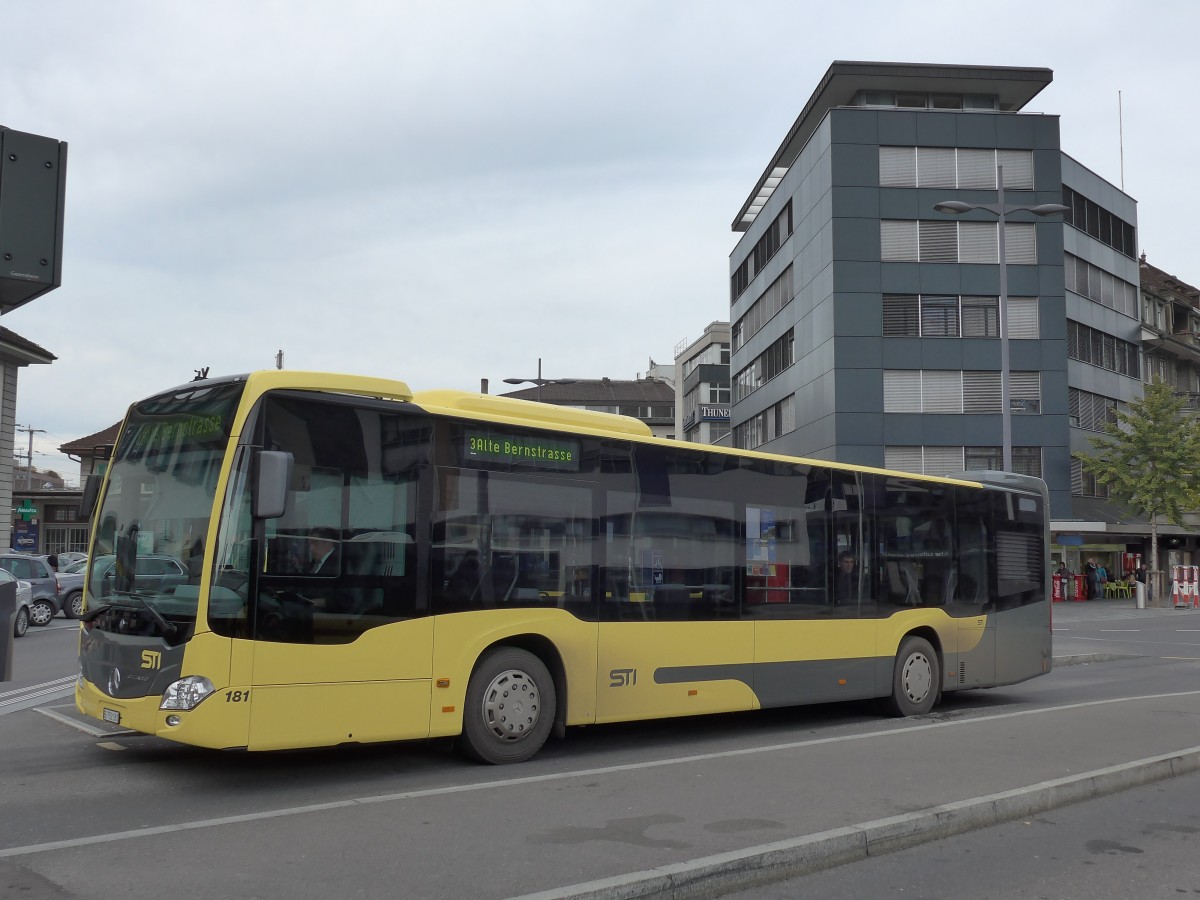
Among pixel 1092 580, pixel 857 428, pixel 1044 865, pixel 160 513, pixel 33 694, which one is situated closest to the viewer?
pixel 1044 865

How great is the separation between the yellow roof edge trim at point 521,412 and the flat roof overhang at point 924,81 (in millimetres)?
37917

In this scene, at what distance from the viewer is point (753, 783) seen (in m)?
7.82

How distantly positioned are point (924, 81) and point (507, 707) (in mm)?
41793

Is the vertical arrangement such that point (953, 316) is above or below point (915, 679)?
above

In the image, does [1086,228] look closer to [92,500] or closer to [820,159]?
[820,159]

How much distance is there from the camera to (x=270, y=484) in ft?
23.4

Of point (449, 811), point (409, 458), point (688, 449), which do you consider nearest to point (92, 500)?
point (409, 458)

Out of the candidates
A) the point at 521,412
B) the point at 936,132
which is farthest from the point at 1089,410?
the point at 521,412

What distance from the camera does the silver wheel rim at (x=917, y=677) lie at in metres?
12.5

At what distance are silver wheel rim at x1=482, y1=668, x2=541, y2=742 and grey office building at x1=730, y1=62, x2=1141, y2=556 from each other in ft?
113

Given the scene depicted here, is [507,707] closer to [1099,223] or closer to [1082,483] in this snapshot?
[1082,483]

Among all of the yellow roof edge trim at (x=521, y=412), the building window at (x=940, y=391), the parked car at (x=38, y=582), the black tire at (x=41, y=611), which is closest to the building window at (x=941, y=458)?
the building window at (x=940, y=391)

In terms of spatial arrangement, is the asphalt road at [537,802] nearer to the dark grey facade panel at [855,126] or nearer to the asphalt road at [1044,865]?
the asphalt road at [1044,865]

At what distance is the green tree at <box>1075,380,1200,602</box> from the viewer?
141ft
